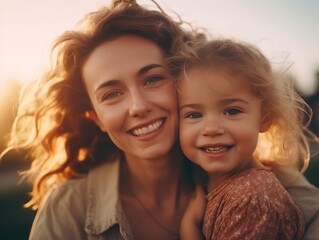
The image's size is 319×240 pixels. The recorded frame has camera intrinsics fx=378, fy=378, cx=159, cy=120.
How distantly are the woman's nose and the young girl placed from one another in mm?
262

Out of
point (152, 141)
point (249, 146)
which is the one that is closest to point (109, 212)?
point (152, 141)

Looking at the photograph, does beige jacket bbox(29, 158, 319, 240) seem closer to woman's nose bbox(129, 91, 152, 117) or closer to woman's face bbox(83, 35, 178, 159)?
woman's face bbox(83, 35, 178, 159)

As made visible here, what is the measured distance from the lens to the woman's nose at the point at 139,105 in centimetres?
285

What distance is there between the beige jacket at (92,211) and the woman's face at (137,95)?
0.53 m

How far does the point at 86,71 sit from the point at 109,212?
3.96ft

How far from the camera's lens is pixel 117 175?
11.2 ft

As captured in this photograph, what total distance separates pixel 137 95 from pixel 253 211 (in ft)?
3.95

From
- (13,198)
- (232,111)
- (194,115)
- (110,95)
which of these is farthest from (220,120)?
(13,198)

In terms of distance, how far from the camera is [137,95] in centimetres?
290

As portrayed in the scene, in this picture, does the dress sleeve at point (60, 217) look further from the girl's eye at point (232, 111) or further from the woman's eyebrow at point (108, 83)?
the girl's eye at point (232, 111)

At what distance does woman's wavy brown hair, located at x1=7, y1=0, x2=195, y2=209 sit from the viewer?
3.20 m

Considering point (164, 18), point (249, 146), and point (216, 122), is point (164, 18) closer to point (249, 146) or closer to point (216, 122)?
point (216, 122)

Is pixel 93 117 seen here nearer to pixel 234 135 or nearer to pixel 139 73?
pixel 139 73

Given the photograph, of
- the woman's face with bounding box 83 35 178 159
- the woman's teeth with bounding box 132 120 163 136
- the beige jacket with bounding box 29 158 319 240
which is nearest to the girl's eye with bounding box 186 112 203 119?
the woman's face with bounding box 83 35 178 159
